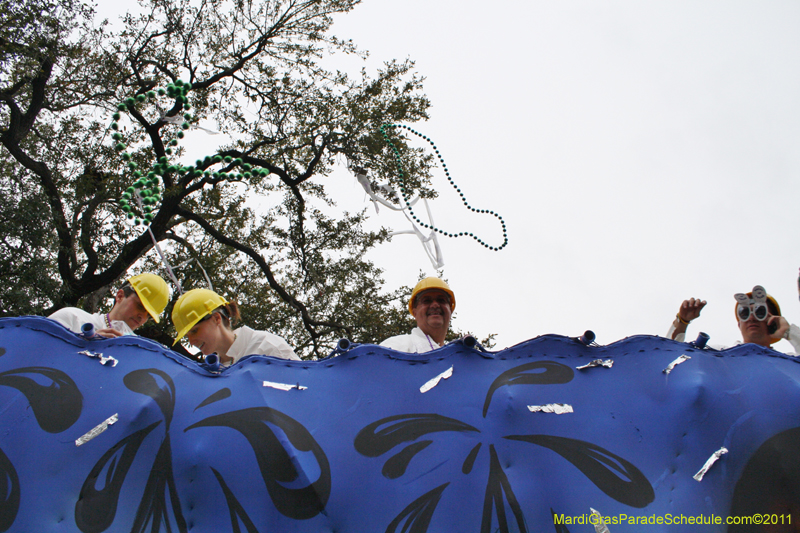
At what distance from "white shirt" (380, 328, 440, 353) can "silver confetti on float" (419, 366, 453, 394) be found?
3.24 feet

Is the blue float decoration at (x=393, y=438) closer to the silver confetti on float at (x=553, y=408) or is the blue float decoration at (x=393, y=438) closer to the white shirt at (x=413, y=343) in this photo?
the silver confetti on float at (x=553, y=408)

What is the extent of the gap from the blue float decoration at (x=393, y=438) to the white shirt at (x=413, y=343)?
3.23ft

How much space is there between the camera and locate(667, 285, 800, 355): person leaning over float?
2.96m

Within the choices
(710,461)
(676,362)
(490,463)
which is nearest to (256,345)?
(490,463)

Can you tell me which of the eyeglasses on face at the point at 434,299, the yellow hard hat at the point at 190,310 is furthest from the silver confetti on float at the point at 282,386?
the eyeglasses on face at the point at 434,299

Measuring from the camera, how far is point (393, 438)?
217 centimetres

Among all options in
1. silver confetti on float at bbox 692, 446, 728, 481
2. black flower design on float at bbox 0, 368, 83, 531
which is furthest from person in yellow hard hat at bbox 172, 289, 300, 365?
silver confetti on float at bbox 692, 446, 728, 481

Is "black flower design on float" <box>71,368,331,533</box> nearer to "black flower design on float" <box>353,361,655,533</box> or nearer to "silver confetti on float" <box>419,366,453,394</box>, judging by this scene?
"black flower design on float" <box>353,361,655,533</box>

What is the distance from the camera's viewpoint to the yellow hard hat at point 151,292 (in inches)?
139

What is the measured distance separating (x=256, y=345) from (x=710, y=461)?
2444 millimetres

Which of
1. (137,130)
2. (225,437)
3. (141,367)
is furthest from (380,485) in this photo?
(137,130)

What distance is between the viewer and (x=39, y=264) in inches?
279

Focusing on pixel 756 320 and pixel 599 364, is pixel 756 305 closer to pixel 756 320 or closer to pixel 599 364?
pixel 756 320

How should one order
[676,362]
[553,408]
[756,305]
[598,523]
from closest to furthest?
[598,523]
[553,408]
[676,362]
[756,305]
